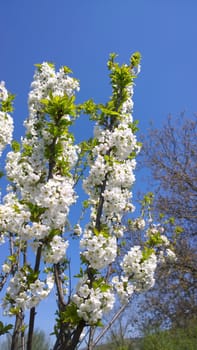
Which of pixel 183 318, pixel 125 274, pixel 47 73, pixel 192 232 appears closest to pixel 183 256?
pixel 192 232

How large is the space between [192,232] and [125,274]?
7885mm

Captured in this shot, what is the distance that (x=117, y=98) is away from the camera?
458 cm

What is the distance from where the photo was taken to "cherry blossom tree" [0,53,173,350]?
338cm

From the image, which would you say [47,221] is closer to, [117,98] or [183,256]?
[117,98]

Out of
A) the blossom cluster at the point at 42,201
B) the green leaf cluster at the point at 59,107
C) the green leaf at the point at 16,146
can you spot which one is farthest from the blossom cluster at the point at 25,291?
the green leaf at the point at 16,146

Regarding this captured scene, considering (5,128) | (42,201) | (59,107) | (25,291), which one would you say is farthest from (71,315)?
(5,128)

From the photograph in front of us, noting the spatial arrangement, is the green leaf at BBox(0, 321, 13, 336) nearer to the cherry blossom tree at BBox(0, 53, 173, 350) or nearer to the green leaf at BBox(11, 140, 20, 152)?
the cherry blossom tree at BBox(0, 53, 173, 350)

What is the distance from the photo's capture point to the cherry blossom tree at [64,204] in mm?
Result: 3381

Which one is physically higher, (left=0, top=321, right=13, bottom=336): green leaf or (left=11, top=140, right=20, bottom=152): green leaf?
(left=11, top=140, right=20, bottom=152): green leaf

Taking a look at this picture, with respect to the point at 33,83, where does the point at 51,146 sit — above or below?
below

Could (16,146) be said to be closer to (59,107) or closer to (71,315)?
(59,107)

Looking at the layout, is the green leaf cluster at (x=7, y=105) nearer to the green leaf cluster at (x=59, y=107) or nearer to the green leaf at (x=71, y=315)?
the green leaf cluster at (x=59, y=107)

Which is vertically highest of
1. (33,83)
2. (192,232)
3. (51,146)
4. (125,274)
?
(192,232)

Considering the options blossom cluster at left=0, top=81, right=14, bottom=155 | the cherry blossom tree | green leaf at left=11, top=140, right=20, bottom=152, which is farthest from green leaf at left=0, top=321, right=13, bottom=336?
green leaf at left=11, top=140, right=20, bottom=152
